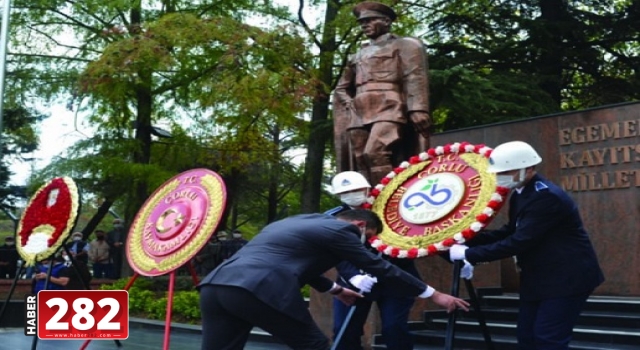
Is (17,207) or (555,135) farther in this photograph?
(17,207)

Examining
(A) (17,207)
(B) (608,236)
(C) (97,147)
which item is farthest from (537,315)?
(A) (17,207)

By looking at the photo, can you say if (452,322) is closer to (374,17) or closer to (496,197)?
(496,197)

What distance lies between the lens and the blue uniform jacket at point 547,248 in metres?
5.95

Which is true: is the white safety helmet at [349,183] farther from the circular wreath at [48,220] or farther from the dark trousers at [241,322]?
the circular wreath at [48,220]

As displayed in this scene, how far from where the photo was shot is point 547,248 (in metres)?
6.05

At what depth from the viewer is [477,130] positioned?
1408 cm

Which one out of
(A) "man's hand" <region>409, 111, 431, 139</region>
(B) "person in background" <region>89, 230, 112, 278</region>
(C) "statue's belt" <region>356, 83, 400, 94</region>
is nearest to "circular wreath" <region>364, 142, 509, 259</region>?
(A) "man's hand" <region>409, 111, 431, 139</region>

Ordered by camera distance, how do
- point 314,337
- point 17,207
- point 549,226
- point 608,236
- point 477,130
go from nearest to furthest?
point 314,337, point 549,226, point 608,236, point 477,130, point 17,207

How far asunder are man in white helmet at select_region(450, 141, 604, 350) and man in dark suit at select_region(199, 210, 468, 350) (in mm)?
973

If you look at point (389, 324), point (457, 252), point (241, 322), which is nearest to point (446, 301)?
point (457, 252)

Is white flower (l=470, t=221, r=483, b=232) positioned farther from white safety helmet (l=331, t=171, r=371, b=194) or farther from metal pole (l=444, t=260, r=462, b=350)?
white safety helmet (l=331, t=171, r=371, b=194)

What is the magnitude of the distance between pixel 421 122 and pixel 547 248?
15.8 ft

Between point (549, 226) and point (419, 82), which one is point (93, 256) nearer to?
point (419, 82)

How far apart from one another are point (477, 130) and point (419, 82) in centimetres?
347
